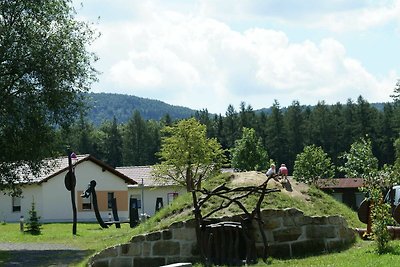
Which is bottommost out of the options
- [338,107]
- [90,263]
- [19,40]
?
[90,263]

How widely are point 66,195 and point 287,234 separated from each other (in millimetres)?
39346

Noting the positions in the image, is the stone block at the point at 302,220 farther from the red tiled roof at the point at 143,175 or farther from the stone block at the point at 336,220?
the red tiled roof at the point at 143,175

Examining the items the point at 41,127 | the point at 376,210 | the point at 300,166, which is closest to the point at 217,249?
the point at 376,210

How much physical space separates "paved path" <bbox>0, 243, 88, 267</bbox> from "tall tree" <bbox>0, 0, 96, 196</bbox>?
2.75 metres

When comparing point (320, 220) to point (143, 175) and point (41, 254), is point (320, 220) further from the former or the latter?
point (143, 175)

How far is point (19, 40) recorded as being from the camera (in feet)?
84.0

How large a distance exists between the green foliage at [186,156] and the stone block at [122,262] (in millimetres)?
43175

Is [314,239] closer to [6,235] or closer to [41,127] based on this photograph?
[41,127]

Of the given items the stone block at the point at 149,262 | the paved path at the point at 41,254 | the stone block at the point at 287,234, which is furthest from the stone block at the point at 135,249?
the paved path at the point at 41,254

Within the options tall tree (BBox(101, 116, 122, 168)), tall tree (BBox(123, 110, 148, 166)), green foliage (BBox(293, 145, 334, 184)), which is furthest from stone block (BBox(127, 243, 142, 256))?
tall tree (BBox(101, 116, 122, 168))

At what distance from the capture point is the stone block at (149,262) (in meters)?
15.5

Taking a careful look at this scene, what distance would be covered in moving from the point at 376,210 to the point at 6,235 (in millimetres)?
22410

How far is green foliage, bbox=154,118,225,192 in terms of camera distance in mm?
60844

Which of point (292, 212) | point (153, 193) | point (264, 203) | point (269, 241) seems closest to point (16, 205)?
point (153, 193)
